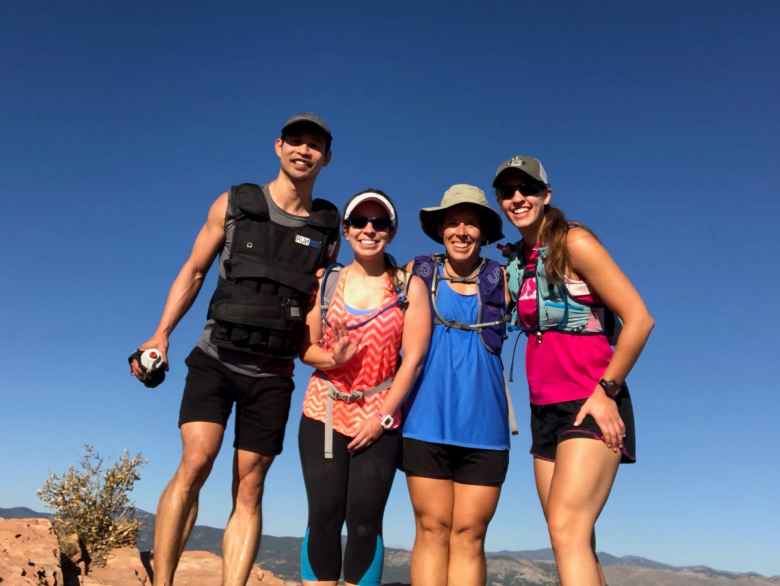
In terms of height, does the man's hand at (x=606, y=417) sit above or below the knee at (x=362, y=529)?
above

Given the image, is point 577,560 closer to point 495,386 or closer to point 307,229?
point 495,386

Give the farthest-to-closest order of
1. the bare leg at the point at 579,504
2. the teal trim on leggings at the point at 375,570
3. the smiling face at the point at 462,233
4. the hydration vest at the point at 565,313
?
the smiling face at the point at 462,233
the teal trim on leggings at the point at 375,570
the hydration vest at the point at 565,313
the bare leg at the point at 579,504

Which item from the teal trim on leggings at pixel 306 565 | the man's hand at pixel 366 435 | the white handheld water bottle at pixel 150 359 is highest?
the white handheld water bottle at pixel 150 359

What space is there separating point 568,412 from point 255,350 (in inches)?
109

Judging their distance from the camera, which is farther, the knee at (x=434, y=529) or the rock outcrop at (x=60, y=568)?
the rock outcrop at (x=60, y=568)

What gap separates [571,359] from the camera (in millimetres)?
5199

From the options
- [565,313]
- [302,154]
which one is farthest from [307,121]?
[565,313]

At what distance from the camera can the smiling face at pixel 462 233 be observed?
6270 millimetres

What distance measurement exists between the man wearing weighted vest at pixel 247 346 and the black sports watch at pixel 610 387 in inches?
107

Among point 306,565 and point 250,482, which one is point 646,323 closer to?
point 306,565

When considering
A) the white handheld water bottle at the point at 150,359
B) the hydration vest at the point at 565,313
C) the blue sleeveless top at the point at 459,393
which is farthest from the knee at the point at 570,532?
the white handheld water bottle at the point at 150,359

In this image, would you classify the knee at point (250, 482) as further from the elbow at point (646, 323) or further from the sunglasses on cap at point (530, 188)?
the elbow at point (646, 323)

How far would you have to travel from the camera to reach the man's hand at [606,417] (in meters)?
4.80

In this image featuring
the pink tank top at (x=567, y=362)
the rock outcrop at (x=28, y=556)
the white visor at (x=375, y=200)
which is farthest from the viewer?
the rock outcrop at (x=28, y=556)
